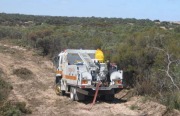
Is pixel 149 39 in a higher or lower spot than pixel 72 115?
higher

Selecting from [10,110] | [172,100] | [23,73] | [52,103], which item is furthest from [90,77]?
[23,73]

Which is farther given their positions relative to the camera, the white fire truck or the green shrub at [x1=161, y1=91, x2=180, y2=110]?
the white fire truck

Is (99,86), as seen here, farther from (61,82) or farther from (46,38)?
(46,38)

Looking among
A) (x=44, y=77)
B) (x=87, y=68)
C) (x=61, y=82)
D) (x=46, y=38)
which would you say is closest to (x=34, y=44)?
(x=46, y=38)

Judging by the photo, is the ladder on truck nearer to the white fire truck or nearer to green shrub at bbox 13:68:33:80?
the white fire truck

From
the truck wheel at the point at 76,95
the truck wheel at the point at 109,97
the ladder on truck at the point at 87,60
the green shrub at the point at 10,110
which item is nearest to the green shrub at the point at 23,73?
the ladder on truck at the point at 87,60

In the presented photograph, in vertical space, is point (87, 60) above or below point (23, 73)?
above

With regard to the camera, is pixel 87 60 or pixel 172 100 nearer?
pixel 172 100

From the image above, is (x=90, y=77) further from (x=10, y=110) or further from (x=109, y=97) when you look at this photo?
(x=10, y=110)

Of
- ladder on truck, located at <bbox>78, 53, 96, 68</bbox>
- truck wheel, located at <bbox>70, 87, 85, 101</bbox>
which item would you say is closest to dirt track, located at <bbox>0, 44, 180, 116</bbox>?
truck wheel, located at <bbox>70, 87, 85, 101</bbox>

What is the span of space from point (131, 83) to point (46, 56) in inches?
780

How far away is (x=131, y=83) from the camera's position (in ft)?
69.7

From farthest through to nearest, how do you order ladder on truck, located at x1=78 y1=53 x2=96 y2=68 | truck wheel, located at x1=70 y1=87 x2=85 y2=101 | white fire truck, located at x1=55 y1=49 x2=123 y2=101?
truck wheel, located at x1=70 y1=87 x2=85 y2=101 < ladder on truck, located at x1=78 y1=53 x2=96 y2=68 < white fire truck, located at x1=55 y1=49 x2=123 y2=101

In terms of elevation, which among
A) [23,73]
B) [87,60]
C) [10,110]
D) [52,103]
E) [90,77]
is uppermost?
[87,60]
